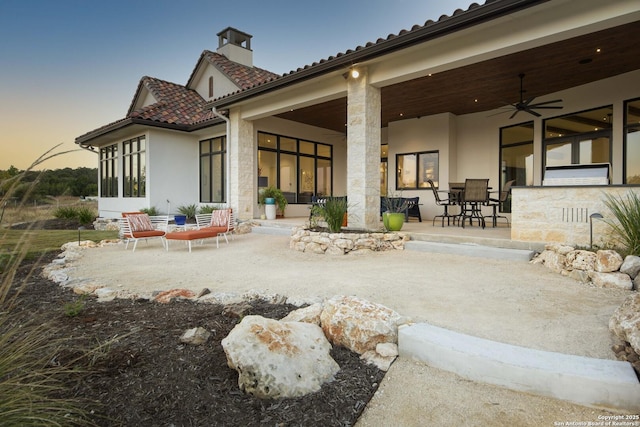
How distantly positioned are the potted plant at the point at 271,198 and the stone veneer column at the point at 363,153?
401 cm

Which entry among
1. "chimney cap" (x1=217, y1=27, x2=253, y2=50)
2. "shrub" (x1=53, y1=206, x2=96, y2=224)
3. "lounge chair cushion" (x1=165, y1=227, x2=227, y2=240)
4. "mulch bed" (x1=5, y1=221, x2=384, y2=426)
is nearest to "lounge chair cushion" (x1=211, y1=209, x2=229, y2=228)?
"lounge chair cushion" (x1=165, y1=227, x2=227, y2=240)

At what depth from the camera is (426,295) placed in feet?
11.4

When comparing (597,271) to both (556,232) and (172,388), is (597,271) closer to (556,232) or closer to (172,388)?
(556,232)

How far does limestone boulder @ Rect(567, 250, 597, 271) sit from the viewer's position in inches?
155

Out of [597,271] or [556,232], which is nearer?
[597,271]

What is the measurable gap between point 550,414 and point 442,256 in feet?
12.4

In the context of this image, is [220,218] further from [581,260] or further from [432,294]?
[581,260]

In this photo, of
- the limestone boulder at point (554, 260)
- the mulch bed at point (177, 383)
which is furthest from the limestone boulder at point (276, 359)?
the limestone boulder at point (554, 260)

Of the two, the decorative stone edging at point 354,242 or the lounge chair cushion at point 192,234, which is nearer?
the decorative stone edging at point 354,242

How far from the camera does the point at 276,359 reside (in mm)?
A: 1920

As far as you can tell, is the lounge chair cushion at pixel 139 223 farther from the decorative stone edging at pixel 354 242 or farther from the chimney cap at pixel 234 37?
the chimney cap at pixel 234 37

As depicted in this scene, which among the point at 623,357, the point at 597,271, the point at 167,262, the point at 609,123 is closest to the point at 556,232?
the point at 597,271

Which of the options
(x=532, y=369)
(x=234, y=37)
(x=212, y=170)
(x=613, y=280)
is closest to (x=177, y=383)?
(x=532, y=369)

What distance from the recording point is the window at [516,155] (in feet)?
30.1
